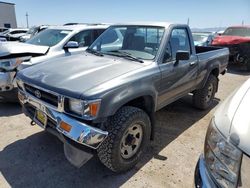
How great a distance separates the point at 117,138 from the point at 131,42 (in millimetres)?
1737

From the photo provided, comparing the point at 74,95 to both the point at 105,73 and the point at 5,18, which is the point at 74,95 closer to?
the point at 105,73

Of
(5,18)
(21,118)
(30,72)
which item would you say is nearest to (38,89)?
(30,72)

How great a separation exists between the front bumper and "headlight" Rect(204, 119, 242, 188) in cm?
5

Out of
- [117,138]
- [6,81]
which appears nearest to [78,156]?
[117,138]

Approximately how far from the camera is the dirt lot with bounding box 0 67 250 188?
114 inches

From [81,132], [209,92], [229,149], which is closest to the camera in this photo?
[229,149]

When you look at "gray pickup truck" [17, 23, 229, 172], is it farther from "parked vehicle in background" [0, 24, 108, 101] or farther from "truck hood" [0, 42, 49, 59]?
"truck hood" [0, 42, 49, 59]

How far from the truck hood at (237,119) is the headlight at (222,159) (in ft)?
0.16

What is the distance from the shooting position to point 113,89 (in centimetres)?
262

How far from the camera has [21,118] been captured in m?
4.59

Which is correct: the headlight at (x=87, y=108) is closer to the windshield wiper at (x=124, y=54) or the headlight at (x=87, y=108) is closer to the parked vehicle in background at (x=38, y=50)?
the windshield wiper at (x=124, y=54)

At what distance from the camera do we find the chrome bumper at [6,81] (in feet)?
15.4

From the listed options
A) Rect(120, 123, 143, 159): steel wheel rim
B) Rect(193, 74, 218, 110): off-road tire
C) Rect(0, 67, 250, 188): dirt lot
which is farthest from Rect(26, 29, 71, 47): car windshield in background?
Rect(120, 123, 143, 159): steel wheel rim

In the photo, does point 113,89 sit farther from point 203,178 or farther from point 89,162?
point 203,178
